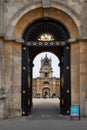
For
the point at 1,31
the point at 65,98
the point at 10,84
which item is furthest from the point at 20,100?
the point at 1,31

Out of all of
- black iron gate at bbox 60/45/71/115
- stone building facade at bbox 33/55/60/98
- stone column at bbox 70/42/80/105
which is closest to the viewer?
stone column at bbox 70/42/80/105

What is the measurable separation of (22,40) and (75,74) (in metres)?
3.68

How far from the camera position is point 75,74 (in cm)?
2134

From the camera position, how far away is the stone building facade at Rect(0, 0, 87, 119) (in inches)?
812

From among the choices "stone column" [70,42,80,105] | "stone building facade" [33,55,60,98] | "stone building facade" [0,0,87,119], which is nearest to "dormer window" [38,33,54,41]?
"stone building facade" [0,0,87,119]

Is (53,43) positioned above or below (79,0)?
below

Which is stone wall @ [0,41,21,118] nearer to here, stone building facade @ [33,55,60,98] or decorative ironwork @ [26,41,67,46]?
decorative ironwork @ [26,41,67,46]

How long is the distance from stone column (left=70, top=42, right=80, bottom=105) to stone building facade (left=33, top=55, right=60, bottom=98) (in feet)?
245

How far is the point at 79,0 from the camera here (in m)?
21.1

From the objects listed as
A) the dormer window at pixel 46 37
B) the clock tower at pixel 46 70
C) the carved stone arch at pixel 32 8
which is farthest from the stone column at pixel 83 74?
the clock tower at pixel 46 70

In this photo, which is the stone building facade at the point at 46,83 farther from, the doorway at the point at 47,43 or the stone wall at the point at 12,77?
the stone wall at the point at 12,77

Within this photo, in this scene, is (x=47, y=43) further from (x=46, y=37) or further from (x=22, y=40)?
(x=22, y=40)

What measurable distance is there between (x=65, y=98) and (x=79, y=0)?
5.77 meters

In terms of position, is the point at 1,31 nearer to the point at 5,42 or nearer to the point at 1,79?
the point at 5,42
